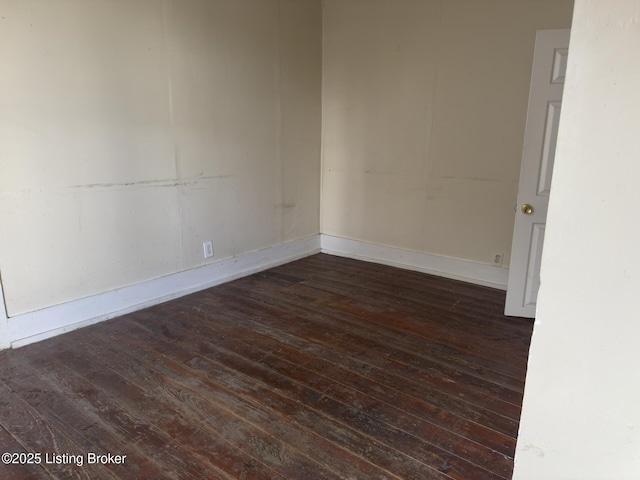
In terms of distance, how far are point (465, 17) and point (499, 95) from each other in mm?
790

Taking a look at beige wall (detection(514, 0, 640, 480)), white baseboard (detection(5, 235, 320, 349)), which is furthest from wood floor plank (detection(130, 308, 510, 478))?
beige wall (detection(514, 0, 640, 480))

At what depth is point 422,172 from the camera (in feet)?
14.5

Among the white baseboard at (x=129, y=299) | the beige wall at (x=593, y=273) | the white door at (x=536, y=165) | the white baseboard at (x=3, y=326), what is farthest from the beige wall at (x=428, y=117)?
the white baseboard at (x=3, y=326)

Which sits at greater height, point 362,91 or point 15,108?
point 362,91

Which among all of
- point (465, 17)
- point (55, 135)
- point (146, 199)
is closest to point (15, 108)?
point (55, 135)

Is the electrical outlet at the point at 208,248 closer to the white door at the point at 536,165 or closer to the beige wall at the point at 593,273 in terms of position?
the white door at the point at 536,165

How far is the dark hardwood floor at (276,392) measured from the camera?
6.26ft

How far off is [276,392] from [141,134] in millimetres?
2273

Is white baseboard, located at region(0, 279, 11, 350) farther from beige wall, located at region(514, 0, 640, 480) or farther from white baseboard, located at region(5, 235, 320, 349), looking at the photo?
beige wall, located at region(514, 0, 640, 480)

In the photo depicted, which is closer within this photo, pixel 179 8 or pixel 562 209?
pixel 562 209

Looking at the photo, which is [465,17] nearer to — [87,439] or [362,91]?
[362,91]

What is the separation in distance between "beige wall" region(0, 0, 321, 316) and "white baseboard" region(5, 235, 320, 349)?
74mm

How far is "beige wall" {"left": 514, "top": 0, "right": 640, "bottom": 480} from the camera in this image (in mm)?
850

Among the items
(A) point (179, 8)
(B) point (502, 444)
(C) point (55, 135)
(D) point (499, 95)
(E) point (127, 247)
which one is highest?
(A) point (179, 8)
